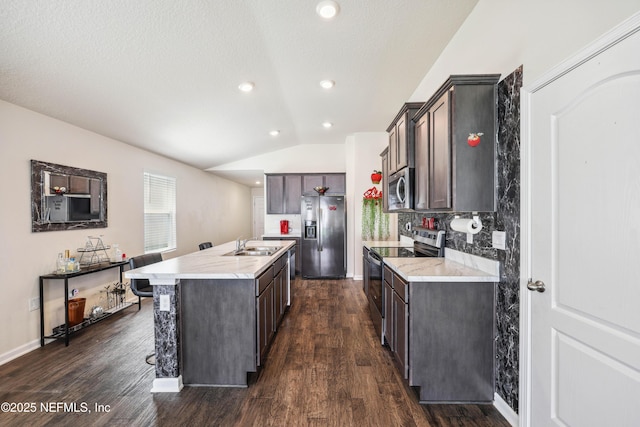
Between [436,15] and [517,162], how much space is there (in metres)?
1.41

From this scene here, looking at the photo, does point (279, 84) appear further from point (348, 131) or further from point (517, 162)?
point (517, 162)

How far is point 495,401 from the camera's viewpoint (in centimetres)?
190

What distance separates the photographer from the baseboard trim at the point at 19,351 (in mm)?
2490

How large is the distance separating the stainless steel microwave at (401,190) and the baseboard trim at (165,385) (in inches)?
94.7

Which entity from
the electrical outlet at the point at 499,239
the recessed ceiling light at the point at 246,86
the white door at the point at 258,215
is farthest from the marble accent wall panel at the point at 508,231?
the white door at the point at 258,215

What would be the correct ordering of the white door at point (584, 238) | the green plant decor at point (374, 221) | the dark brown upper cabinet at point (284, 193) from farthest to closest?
the dark brown upper cabinet at point (284, 193), the green plant decor at point (374, 221), the white door at point (584, 238)

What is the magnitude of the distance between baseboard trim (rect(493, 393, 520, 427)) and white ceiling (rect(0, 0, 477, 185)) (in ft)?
9.28

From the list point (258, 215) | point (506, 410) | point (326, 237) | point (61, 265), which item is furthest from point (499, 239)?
point (258, 215)

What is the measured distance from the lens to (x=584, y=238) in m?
1.25

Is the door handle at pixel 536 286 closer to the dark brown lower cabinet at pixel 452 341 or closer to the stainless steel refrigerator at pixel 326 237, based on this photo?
the dark brown lower cabinet at pixel 452 341

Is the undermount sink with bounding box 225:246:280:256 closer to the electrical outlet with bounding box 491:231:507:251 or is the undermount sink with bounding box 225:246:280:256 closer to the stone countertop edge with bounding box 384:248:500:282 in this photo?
the stone countertop edge with bounding box 384:248:500:282

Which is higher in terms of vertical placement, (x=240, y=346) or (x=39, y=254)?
(x=39, y=254)

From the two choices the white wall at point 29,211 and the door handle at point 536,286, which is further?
the white wall at point 29,211

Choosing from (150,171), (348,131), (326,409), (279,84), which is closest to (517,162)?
(326,409)
